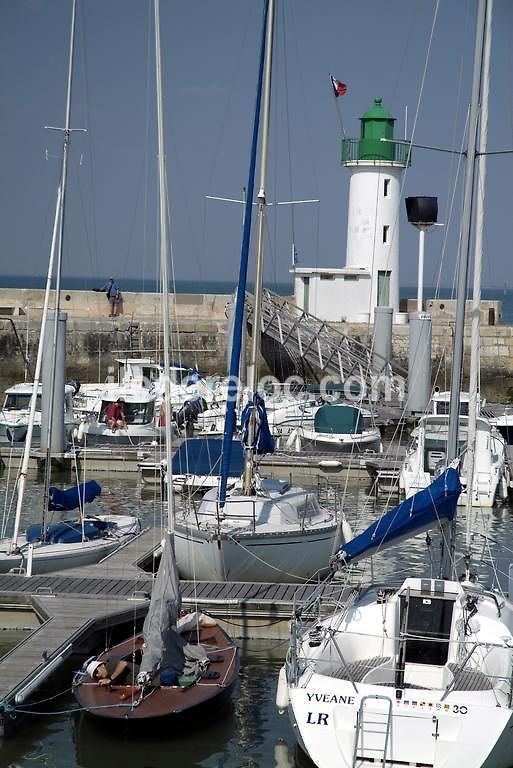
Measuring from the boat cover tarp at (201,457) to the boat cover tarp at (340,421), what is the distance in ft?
17.7

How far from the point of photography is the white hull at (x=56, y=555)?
15805 mm

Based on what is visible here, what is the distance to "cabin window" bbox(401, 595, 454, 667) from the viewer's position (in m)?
11.4

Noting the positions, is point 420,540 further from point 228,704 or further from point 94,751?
point 94,751

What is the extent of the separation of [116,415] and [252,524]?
12441mm

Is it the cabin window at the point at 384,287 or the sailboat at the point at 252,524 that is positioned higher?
the cabin window at the point at 384,287

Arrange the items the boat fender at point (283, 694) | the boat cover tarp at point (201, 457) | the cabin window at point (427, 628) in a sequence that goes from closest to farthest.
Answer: the boat fender at point (283, 694) → the cabin window at point (427, 628) → the boat cover tarp at point (201, 457)

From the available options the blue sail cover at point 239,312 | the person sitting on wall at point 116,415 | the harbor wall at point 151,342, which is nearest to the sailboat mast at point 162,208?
the blue sail cover at point 239,312

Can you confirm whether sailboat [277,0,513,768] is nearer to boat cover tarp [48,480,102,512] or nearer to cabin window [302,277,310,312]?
boat cover tarp [48,480,102,512]

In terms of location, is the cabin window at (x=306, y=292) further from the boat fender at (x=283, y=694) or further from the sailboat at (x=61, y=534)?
the boat fender at (x=283, y=694)

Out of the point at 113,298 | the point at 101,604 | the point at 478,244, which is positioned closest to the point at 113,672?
the point at 101,604

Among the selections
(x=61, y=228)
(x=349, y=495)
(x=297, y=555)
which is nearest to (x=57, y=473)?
(x=349, y=495)

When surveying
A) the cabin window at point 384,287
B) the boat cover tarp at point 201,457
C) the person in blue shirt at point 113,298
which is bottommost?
the boat cover tarp at point 201,457

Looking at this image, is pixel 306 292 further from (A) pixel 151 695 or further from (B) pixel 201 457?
(A) pixel 151 695

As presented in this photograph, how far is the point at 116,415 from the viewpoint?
91.3 ft
